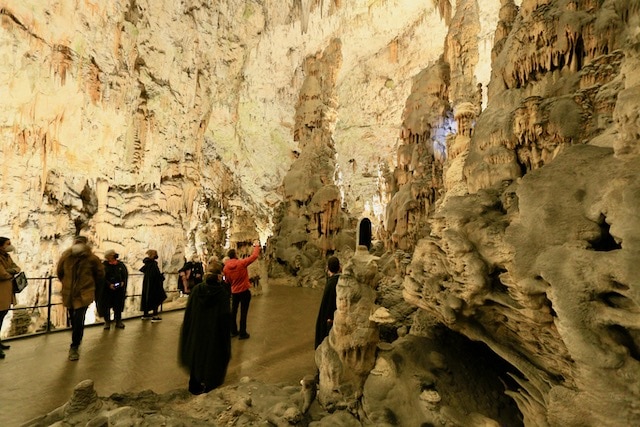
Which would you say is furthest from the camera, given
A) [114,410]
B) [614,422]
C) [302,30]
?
[302,30]

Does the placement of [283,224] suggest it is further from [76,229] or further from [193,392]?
[193,392]

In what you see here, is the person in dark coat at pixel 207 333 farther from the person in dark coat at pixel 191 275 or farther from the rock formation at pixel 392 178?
the person in dark coat at pixel 191 275

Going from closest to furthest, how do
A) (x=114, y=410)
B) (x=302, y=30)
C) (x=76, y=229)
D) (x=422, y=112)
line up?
(x=114, y=410)
(x=76, y=229)
(x=422, y=112)
(x=302, y=30)

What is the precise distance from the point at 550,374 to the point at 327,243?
12248 mm

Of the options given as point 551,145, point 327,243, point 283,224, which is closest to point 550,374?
point 551,145

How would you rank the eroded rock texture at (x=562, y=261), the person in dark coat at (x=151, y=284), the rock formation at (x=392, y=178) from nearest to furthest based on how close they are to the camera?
the eroded rock texture at (x=562, y=261) < the rock formation at (x=392, y=178) < the person in dark coat at (x=151, y=284)

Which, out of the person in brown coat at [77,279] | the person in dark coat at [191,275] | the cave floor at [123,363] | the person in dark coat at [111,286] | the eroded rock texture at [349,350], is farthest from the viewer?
the person in dark coat at [191,275]

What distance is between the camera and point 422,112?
47.1 ft

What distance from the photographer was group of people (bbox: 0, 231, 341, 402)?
378cm

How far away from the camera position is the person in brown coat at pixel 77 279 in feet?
15.3

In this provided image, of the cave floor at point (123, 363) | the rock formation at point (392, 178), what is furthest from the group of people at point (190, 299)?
the rock formation at point (392, 178)

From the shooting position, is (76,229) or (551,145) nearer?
(551,145)

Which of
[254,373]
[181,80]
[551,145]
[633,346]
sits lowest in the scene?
[254,373]

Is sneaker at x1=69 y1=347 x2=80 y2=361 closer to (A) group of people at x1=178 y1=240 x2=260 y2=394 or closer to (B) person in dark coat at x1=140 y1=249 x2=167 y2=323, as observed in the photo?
(B) person in dark coat at x1=140 y1=249 x2=167 y2=323
